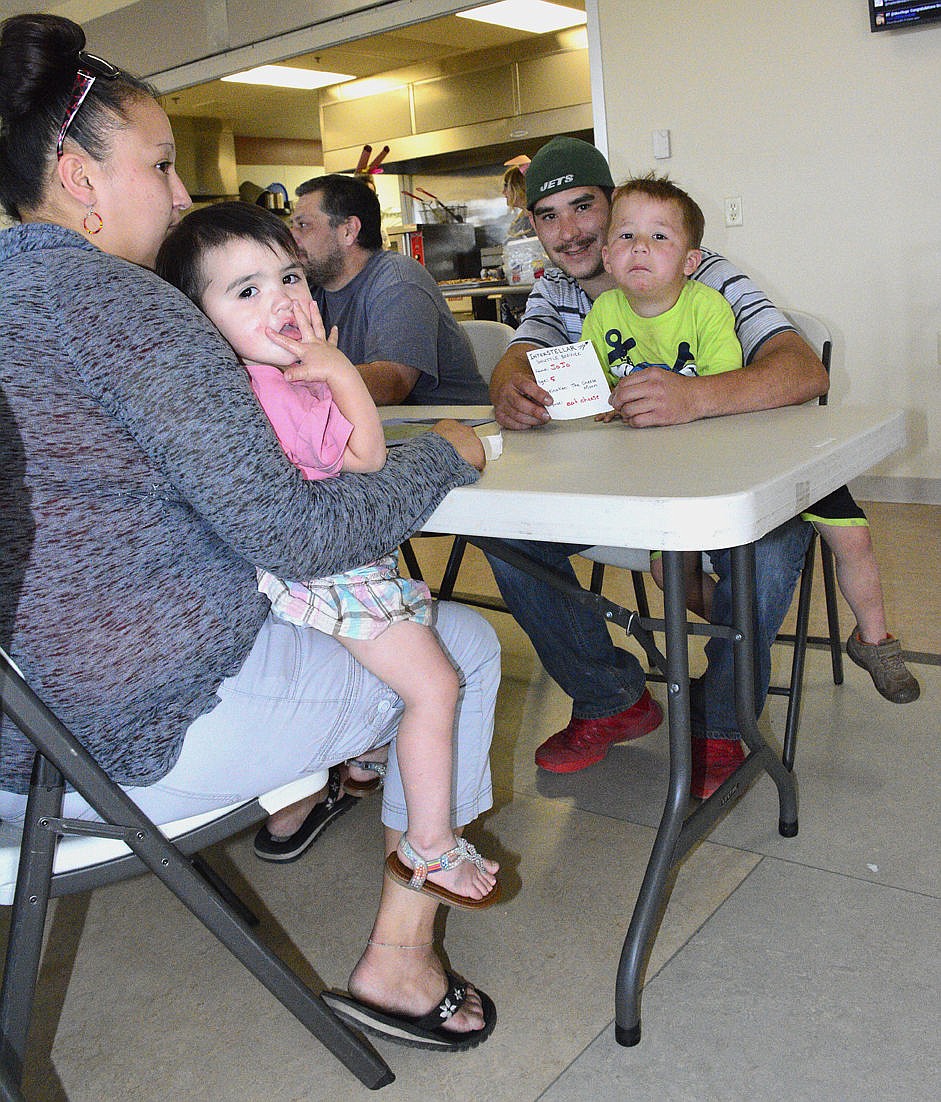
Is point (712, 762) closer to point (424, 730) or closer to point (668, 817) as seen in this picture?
point (668, 817)

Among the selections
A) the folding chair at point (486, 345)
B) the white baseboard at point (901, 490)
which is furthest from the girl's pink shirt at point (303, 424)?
the white baseboard at point (901, 490)

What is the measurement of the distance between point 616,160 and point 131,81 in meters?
3.49

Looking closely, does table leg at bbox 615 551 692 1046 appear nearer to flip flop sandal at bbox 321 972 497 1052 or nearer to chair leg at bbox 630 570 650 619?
flip flop sandal at bbox 321 972 497 1052

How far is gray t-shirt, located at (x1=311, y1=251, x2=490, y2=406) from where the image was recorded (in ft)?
7.81

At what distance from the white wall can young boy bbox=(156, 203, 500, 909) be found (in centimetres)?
316

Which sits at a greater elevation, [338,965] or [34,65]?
[34,65]

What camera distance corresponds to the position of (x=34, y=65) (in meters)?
1.10

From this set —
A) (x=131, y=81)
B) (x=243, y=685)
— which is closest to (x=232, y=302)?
(x=131, y=81)

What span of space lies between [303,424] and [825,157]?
3.35 m

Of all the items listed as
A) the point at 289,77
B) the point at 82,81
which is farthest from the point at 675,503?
the point at 289,77

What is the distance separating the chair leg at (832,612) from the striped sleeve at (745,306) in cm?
41

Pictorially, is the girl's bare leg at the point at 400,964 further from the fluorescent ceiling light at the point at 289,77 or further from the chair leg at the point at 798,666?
the fluorescent ceiling light at the point at 289,77

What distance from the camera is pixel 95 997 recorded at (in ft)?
4.71

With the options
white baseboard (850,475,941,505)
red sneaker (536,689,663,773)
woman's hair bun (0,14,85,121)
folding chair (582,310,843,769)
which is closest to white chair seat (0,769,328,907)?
woman's hair bun (0,14,85,121)
